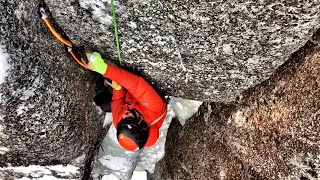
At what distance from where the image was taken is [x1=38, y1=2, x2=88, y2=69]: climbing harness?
3.33m

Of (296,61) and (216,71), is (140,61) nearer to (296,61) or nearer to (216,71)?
(216,71)

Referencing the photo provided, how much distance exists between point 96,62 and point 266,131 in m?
1.82

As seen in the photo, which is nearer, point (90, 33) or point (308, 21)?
point (308, 21)

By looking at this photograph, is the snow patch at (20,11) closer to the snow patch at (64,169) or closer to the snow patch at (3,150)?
Result: the snow patch at (3,150)

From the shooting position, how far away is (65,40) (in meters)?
3.62

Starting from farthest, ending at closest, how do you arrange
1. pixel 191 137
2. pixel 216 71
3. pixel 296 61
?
pixel 191 137 → pixel 216 71 → pixel 296 61

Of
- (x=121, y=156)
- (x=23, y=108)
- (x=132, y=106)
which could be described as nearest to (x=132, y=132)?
(x=132, y=106)

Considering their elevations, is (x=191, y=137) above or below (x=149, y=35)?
below

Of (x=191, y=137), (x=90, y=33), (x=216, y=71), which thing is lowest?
(x=191, y=137)

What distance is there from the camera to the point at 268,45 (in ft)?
10.3

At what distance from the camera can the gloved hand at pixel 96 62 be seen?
11.9 feet

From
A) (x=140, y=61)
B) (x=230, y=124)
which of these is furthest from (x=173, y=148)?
(x=140, y=61)

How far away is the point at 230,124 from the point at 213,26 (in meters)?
1.62

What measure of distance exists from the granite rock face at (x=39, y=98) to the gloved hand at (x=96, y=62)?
0.31 metres
